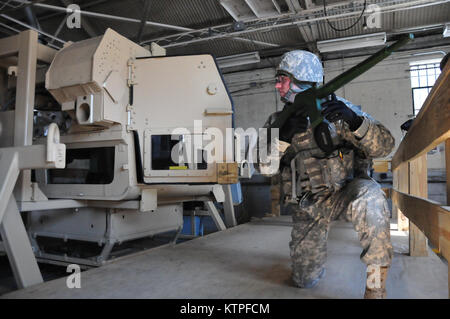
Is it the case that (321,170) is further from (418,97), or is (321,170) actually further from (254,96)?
(254,96)

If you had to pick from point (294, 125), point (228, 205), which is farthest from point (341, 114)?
point (228, 205)

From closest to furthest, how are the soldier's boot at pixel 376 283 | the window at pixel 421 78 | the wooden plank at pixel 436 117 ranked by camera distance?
1. the wooden plank at pixel 436 117
2. the soldier's boot at pixel 376 283
3. the window at pixel 421 78

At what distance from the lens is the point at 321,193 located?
7.26 ft

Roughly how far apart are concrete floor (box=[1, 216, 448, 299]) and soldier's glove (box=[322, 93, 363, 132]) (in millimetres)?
1021

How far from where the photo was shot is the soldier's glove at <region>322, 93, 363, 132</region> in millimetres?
1884

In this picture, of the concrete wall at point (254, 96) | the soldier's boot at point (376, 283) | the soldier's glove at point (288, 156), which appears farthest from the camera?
the concrete wall at point (254, 96)

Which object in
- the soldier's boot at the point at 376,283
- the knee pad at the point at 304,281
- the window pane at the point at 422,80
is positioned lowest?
the knee pad at the point at 304,281

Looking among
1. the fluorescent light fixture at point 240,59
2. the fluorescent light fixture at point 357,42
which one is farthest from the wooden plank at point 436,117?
the fluorescent light fixture at point 240,59

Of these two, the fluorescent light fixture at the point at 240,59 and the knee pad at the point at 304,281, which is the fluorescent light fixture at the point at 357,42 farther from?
the knee pad at the point at 304,281

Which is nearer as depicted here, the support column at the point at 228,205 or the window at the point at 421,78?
the support column at the point at 228,205

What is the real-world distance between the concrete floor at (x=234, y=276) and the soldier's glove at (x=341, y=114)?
102cm

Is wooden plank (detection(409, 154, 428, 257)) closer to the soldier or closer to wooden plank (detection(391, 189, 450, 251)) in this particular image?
the soldier

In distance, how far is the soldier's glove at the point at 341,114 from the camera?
1.88 meters

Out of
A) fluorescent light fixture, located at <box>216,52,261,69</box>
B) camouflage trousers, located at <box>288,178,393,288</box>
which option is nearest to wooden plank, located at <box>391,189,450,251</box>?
camouflage trousers, located at <box>288,178,393,288</box>
